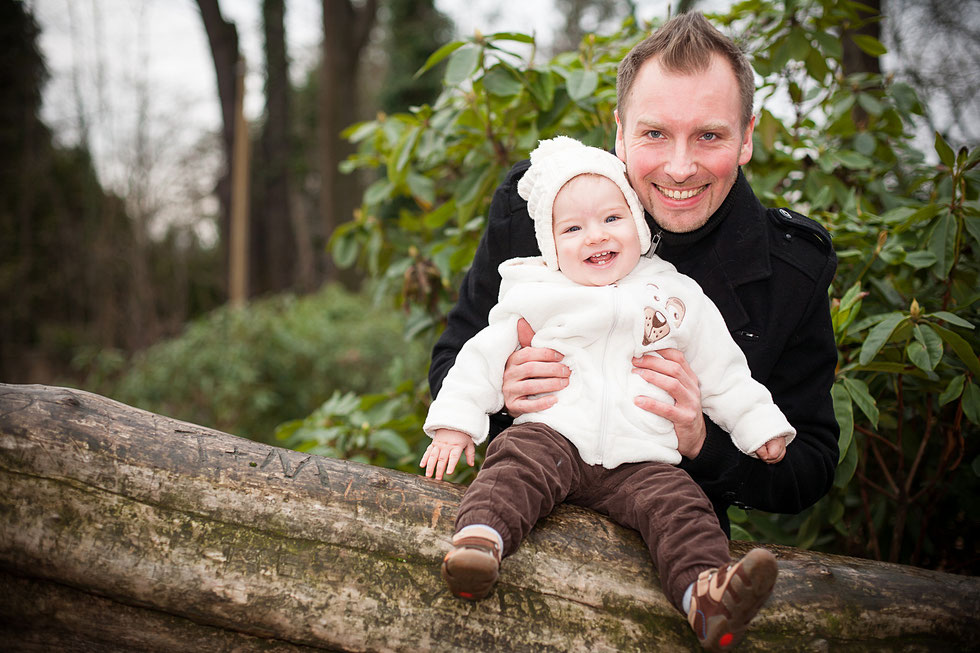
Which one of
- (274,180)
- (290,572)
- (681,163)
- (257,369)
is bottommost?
(257,369)

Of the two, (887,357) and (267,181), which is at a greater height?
(887,357)

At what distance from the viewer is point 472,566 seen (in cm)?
144

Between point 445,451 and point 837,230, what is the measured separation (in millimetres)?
1683

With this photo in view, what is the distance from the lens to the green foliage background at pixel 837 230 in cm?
218

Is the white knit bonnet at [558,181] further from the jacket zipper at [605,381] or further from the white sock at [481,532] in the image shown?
the white sock at [481,532]

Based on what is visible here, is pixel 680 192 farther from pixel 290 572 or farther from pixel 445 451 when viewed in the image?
pixel 290 572

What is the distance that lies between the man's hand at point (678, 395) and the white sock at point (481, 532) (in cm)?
50

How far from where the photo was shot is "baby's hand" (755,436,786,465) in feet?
5.74

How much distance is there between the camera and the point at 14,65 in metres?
Result: 12.0

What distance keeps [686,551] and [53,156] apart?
14.5 metres

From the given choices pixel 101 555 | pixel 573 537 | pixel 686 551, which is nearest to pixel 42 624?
pixel 101 555

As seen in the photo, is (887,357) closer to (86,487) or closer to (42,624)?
(86,487)

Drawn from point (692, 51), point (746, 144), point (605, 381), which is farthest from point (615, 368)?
point (692, 51)

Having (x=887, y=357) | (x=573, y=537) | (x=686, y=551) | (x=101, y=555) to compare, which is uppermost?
(x=887, y=357)
